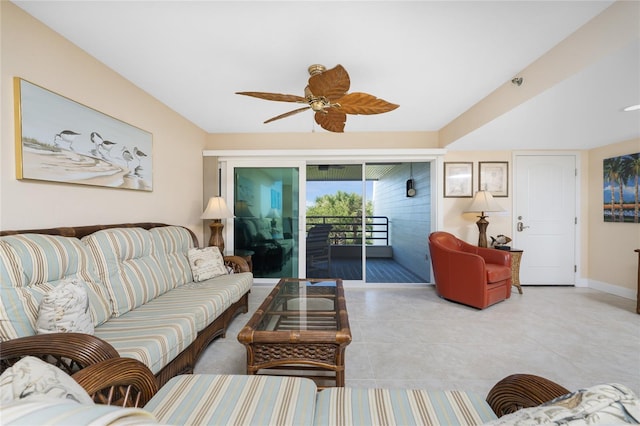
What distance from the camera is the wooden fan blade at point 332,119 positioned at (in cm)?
213

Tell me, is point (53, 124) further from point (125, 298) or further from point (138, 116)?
point (125, 298)

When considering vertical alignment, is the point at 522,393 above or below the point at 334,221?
below

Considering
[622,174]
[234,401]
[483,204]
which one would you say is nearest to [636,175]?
[622,174]

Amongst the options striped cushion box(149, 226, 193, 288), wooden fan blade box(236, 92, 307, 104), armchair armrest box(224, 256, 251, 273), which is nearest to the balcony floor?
armchair armrest box(224, 256, 251, 273)

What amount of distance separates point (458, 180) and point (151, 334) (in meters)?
4.19

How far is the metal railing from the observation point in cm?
491

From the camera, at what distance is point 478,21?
5.34ft

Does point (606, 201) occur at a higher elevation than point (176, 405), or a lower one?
higher

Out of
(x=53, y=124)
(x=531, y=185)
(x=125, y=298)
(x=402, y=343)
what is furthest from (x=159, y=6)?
(x=531, y=185)

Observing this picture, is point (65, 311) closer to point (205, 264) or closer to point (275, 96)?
point (205, 264)

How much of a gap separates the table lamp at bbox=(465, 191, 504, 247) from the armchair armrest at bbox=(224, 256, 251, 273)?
321 centimetres

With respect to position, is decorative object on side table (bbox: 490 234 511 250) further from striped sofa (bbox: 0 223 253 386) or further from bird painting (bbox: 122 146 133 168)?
bird painting (bbox: 122 146 133 168)

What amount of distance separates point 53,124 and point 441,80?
3.15 metres

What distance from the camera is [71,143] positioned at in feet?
5.96
